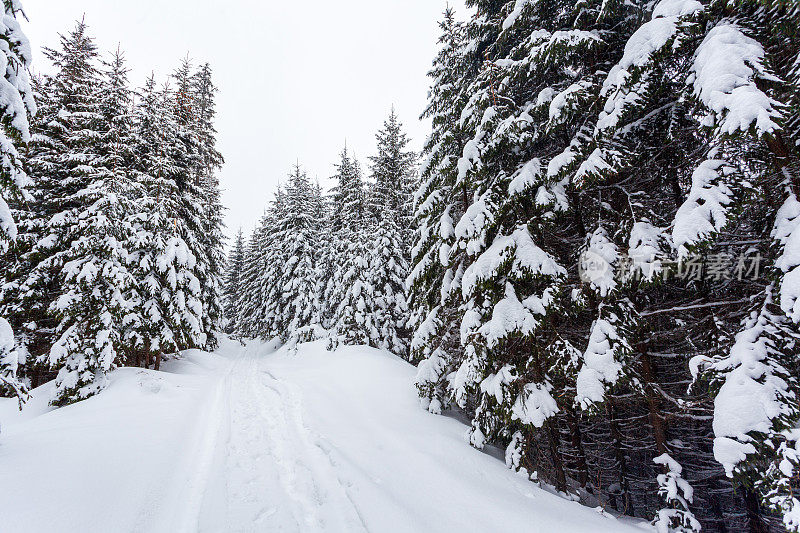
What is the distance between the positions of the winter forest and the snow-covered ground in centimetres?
6

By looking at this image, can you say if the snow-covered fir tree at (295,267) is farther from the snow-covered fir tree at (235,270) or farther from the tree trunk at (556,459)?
the snow-covered fir tree at (235,270)

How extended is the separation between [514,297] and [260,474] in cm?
579

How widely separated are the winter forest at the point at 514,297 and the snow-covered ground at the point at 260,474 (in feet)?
0.21

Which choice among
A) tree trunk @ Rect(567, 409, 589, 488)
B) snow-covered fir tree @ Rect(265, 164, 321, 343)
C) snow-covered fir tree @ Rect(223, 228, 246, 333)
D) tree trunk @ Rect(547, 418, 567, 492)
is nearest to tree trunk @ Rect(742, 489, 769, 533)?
tree trunk @ Rect(567, 409, 589, 488)

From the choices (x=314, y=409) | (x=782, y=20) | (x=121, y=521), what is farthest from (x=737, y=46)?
(x=314, y=409)

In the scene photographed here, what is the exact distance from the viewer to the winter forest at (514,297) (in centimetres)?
427

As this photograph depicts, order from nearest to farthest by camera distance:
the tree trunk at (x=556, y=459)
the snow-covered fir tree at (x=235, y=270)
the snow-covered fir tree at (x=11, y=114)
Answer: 1. the snow-covered fir tree at (x=11, y=114)
2. the tree trunk at (x=556, y=459)
3. the snow-covered fir tree at (x=235, y=270)

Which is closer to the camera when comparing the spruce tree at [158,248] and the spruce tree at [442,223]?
the spruce tree at [442,223]

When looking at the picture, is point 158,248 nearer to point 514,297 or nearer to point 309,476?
point 309,476

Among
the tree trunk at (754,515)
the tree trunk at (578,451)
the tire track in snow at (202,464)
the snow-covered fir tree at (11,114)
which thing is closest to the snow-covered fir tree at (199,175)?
the tire track in snow at (202,464)

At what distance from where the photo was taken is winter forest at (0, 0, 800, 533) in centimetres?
427

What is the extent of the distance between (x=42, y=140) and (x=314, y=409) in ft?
49.6

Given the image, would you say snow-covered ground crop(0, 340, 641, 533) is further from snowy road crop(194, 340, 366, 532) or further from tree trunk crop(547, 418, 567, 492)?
tree trunk crop(547, 418, 567, 492)

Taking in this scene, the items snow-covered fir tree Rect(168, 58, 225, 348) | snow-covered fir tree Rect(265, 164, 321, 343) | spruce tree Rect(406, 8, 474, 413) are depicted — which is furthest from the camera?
snow-covered fir tree Rect(265, 164, 321, 343)
